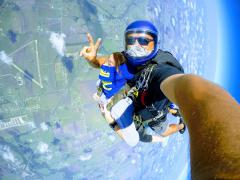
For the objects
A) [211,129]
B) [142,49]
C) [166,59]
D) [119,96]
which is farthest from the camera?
[119,96]

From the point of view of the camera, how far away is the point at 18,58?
13.7m

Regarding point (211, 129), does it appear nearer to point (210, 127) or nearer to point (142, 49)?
point (210, 127)

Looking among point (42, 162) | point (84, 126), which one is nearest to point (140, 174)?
point (84, 126)

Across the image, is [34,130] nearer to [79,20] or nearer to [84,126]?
[84,126]

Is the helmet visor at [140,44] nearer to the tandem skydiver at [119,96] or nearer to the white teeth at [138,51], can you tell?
the white teeth at [138,51]

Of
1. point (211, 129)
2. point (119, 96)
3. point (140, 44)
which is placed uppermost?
point (140, 44)

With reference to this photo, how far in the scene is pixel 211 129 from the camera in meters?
0.70

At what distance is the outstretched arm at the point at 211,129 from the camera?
1.90 feet

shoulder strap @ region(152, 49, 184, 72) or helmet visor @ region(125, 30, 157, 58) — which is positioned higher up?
helmet visor @ region(125, 30, 157, 58)

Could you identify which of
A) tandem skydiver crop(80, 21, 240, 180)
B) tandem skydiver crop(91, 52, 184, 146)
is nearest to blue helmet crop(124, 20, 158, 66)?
tandem skydiver crop(91, 52, 184, 146)

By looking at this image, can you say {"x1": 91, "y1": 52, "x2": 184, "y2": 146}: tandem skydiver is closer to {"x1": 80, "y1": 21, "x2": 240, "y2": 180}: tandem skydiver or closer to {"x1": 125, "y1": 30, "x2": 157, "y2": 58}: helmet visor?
{"x1": 125, "y1": 30, "x2": 157, "y2": 58}: helmet visor

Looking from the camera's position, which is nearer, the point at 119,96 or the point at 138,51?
the point at 138,51

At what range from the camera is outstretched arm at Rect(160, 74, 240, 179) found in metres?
0.58

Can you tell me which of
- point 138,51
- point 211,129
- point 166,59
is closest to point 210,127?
point 211,129
